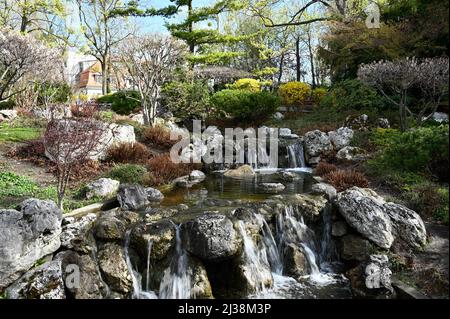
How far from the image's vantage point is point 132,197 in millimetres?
7117

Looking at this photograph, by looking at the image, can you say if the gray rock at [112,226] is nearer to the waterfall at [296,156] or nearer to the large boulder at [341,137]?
the waterfall at [296,156]

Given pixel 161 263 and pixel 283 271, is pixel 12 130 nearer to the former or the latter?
pixel 161 263

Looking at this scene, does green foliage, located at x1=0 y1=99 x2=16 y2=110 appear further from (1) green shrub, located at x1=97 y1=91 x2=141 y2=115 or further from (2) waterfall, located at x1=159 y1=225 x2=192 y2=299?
(2) waterfall, located at x1=159 y1=225 x2=192 y2=299

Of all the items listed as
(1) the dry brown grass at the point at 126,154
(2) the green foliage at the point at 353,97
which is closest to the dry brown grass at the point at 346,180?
(1) the dry brown grass at the point at 126,154

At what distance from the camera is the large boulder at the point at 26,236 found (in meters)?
4.61

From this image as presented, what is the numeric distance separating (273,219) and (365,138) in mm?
6952

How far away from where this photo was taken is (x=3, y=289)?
4531 millimetres

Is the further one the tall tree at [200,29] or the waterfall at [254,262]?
the tall tree at [200,29]

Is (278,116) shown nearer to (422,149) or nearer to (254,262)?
(422,149)

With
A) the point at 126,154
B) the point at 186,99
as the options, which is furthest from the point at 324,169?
the point at 186,99

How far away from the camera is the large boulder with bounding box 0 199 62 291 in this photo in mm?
4609

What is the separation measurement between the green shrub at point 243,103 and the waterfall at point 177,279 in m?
11.2

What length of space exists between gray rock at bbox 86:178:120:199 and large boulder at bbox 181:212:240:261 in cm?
287

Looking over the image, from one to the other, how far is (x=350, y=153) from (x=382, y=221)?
17.2 feet
